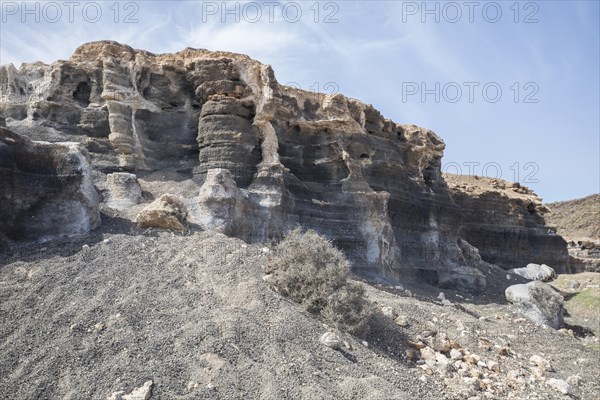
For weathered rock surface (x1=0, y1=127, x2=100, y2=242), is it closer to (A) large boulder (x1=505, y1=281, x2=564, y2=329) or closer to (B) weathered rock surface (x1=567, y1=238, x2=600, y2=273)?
(A) large boulder (x1=505, y1=281, x2=564, y2=329)

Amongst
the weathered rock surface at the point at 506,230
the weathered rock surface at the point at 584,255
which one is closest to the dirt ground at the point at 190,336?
the weathered rock surface at the point at 506,230

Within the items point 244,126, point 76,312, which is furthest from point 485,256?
point 76,312

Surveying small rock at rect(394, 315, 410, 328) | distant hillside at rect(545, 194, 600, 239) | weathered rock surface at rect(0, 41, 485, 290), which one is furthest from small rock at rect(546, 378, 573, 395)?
distant hillside at rect(545, 194, 600, 239)

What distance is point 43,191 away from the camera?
10.9 meters

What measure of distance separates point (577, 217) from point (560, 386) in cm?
4059

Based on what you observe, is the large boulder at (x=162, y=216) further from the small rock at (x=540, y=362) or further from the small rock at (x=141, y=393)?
the small rock at (x=540, y=362)

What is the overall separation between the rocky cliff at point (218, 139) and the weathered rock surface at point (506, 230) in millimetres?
10463

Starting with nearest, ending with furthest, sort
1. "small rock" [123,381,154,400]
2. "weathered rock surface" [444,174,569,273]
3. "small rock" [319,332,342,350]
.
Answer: "small rock" [123,381,154,400] → "small rock" [319,332,342,350] → "weathered rock surface" [444,174,569,273]

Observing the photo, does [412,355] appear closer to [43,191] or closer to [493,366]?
[493,366]

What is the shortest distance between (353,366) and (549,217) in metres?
44.7

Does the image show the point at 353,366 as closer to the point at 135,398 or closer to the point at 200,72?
the point at 135,398

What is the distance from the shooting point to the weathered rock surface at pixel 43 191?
33.9 feet

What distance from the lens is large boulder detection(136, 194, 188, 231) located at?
11.7 meters

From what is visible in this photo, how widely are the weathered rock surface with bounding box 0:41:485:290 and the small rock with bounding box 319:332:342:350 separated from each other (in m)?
4.88
